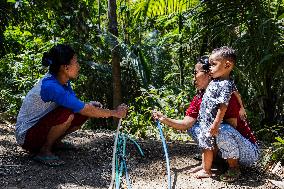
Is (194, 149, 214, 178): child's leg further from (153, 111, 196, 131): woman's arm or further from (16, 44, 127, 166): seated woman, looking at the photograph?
(16, 44, 127, 166): seated woman

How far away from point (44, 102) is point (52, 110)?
0.31 ft

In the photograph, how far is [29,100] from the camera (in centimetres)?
342

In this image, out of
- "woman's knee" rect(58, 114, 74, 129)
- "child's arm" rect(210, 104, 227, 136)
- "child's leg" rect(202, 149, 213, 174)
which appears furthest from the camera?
"woman's knee" rect(58, 114, 74, 129)

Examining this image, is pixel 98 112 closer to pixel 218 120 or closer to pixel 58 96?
pixel 58 96

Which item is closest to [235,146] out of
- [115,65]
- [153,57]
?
[115,65]

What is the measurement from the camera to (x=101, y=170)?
333 centimetres

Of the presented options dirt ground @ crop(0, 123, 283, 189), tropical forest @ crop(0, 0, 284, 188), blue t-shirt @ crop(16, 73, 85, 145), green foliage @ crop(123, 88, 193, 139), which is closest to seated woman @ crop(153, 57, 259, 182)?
dirt ground @ crop(0, 123, 283, 189)

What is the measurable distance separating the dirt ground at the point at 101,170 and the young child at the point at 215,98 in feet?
0.84

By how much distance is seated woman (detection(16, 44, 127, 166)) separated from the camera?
10.6ft

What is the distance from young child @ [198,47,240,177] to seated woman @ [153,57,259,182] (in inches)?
2.2

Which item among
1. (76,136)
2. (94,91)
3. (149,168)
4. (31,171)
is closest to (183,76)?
(94,91)

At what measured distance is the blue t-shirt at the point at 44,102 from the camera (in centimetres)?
320

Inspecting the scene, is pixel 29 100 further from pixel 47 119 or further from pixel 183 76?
pixel 183 76

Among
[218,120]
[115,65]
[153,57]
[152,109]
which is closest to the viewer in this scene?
[218,120]
